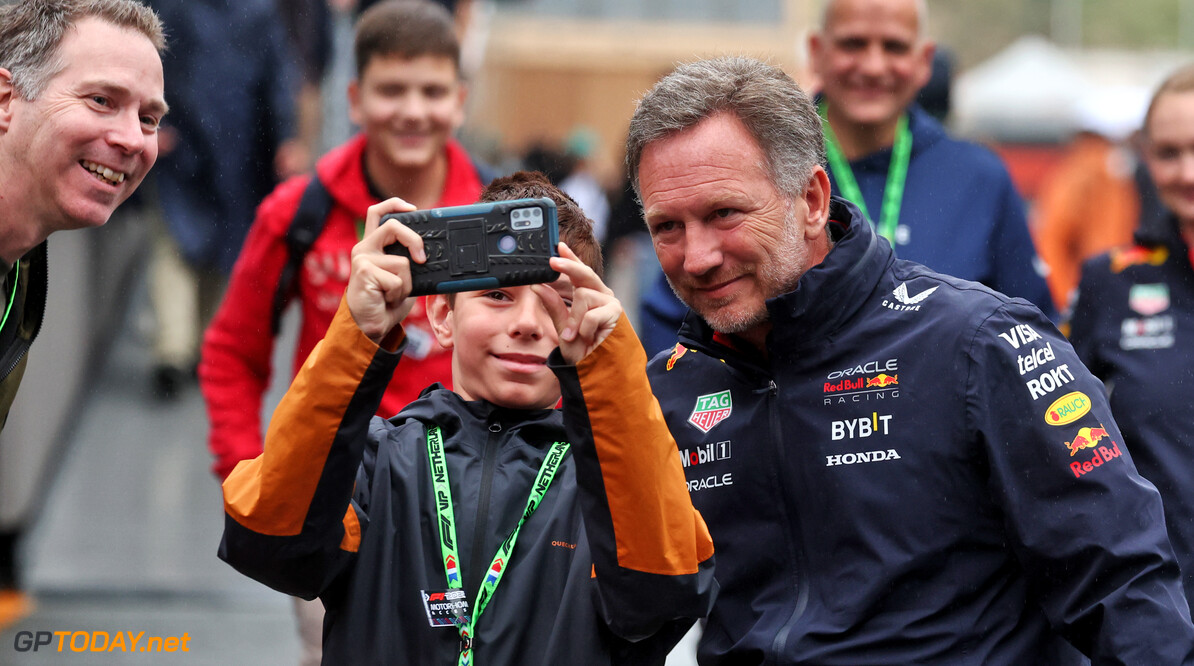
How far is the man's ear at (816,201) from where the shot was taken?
349 cm

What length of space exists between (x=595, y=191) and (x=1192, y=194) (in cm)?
1157

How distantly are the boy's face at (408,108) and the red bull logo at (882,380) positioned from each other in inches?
86.4

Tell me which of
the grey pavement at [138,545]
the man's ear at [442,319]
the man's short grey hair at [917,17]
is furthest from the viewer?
the grey pavement at [138,545]

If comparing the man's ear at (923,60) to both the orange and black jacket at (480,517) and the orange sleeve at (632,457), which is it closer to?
the orange and black jacket at (480,517)

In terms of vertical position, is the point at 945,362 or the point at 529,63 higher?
the point at 529,63

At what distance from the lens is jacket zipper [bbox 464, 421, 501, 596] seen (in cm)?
309

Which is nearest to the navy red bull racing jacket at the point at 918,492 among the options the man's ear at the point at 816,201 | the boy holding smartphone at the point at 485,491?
the man's ear at the point at 816,201

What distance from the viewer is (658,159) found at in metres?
3.42

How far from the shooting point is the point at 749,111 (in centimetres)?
340

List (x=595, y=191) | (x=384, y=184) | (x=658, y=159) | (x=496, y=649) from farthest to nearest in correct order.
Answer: (x=595, y=191) → (x=384, y=184) → (x=658, y=159) → (x=496, y=649)

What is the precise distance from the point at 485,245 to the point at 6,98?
56.3 inches

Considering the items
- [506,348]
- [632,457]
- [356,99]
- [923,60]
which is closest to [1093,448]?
[632,457]

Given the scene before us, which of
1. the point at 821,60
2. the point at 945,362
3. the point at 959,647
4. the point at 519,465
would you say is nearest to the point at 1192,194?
the point at 821,60

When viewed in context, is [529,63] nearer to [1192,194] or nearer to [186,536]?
[186,536]
